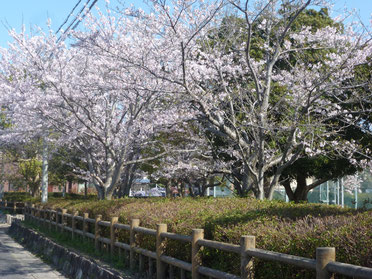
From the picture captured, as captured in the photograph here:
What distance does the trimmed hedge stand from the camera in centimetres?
494

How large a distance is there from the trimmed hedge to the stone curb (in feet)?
3.33

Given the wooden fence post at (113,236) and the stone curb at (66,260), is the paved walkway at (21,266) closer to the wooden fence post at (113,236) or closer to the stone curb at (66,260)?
the stone curb at (66,260)

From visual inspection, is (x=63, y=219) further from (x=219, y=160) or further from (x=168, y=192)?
(x=168, y=192)

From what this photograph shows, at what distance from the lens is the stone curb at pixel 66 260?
870 cm

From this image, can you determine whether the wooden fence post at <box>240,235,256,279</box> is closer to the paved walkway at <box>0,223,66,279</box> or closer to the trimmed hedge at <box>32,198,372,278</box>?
the trimmed hedge at <box>32,198,372,278</box>

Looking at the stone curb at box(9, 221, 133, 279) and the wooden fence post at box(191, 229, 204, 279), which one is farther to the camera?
the stone curb at box(9, 221, 133, 279)

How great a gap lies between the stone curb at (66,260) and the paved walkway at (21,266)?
0.23 metres

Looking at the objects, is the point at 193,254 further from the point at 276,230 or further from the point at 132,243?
the point at 132,243

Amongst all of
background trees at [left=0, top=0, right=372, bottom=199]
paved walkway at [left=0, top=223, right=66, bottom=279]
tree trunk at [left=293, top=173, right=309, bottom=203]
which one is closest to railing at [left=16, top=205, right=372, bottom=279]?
paved walkway at [left=0, top=223, right=66, bottom=279]

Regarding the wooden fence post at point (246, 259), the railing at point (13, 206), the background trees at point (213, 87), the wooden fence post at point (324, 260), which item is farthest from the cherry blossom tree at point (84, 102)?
the railing at point (13, 206)

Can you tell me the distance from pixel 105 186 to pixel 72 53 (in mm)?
5070

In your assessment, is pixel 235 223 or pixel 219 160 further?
pixel 219 160

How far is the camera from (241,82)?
1580cm

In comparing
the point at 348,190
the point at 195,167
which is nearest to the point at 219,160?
the point at 195,167
